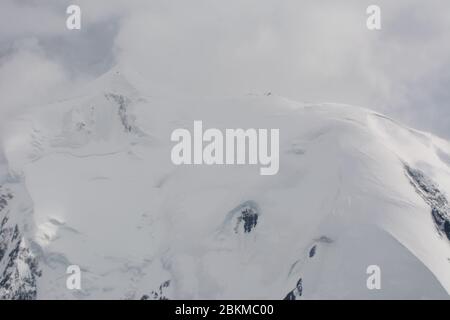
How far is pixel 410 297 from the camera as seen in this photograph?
197 meters

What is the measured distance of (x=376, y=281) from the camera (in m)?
198
